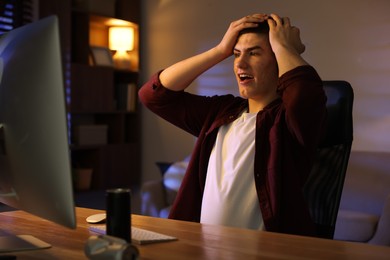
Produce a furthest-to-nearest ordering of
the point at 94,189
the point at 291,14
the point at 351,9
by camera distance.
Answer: the point at 94,189 < the point at 291,14 < the point at 351,9

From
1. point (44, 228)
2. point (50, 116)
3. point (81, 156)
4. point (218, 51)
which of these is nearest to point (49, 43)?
point (50, 116)

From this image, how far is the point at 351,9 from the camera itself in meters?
3.67

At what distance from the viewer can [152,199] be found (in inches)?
136

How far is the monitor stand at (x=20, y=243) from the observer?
1.00 metres

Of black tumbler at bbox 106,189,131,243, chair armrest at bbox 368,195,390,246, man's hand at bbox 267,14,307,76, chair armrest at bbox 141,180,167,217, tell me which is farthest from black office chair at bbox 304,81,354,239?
chair armrest at bbox 141,180,167,217

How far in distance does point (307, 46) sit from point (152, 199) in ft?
5.22

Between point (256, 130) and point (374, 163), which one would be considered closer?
point (256, 130)

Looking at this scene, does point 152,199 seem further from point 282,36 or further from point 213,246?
point 213,246

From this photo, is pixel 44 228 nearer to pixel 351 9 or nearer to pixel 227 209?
pixel 227 209

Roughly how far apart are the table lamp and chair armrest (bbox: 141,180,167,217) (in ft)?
4.49

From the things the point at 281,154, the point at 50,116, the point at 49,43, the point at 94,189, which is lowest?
the point at 94,189

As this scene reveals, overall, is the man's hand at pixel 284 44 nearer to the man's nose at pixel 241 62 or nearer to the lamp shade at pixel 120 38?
the man's nose at pixel 241 62

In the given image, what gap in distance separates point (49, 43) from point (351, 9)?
126 inches

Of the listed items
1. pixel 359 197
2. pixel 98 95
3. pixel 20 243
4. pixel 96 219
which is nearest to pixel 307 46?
pixel 359 197
